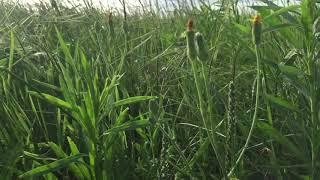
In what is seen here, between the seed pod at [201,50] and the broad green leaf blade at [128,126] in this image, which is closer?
the seed pod at [201,50]

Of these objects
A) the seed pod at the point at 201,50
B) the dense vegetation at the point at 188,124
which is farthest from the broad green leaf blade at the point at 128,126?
the seed pod at the point at 201,50

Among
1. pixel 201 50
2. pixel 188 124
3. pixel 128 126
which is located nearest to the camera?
pixel 201 50

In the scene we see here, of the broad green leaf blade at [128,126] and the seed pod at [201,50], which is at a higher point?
the seed pod at [201,50]

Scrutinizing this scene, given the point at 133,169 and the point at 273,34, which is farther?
the point at 273,34

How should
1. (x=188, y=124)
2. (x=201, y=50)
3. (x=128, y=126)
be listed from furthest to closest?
(x=188, y=124) < (x=128, y=126) < (x=201, y=50)

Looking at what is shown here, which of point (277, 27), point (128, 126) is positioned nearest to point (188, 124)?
point (128, 126)

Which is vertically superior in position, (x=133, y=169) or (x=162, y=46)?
(x=162, y=46)

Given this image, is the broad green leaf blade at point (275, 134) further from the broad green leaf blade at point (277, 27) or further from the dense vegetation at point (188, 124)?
the broad green leaf blade at point (277, 27)

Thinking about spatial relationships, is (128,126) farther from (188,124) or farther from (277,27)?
(277,27)

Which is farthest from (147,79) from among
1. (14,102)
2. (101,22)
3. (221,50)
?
(101,22)

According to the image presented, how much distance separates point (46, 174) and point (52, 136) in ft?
0.78

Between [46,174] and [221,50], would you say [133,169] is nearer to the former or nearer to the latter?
[46,174]

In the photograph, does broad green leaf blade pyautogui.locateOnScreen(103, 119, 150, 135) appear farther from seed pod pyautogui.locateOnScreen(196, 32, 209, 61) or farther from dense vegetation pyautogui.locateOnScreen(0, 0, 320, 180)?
seed pod pyautogui.locateOnScreen(196, 32, 209, 61)

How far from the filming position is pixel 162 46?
181cm
